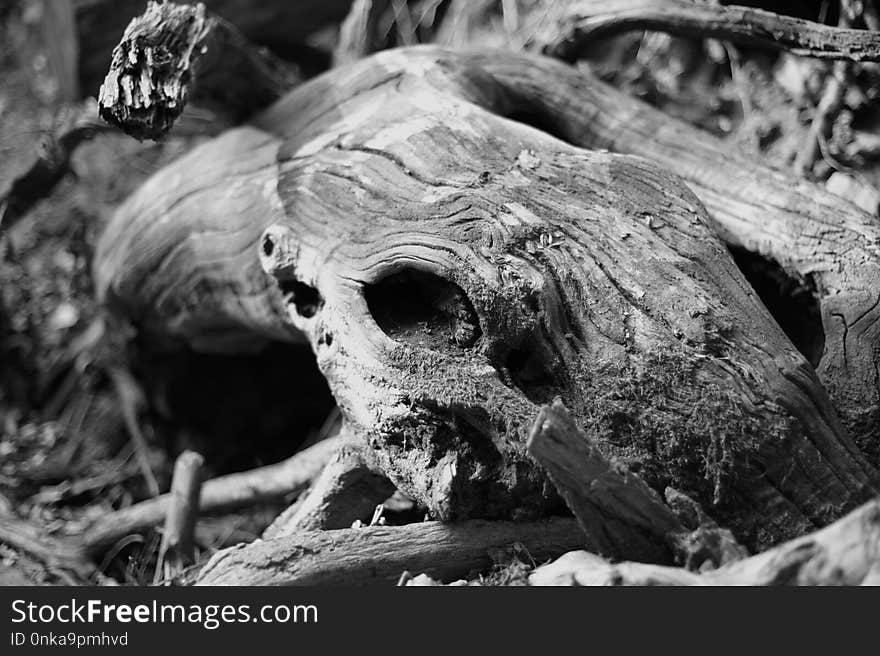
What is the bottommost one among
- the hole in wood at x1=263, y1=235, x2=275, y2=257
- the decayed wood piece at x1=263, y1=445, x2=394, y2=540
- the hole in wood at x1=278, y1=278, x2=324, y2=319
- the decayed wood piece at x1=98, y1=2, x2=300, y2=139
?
the decayed wood piece at x1=263, y1=445, x2=394, y2=540

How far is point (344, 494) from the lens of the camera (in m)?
2.99

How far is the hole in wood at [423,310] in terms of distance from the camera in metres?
2.77

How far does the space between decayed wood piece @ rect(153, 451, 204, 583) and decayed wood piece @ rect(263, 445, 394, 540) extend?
0.79 meters

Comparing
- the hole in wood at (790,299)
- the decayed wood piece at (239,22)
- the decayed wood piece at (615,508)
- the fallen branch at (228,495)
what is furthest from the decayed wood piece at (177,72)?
the hole in wood at (790,299)

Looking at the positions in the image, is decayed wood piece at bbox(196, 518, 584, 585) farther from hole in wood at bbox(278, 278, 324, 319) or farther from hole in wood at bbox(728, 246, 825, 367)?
hole in wood at bbox(728, 246, 825, 367)

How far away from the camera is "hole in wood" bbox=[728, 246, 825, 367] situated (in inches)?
121

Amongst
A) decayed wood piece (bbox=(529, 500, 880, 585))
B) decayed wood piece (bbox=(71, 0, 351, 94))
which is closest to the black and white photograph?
decayed wood piece (bbox=(529, 500, 880, 585))

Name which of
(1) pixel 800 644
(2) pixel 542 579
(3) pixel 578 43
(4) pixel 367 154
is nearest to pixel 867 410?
(1) pixel 800 644

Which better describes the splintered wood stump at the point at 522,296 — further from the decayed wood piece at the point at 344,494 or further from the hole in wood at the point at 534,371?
the decayed wood piece at the point at 344,494

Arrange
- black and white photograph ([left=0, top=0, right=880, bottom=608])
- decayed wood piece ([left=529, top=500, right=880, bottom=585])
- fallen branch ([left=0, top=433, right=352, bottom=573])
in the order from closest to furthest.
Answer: decayed wood piece ([left=529, top=500, right=880, bottom=585]), black and white photograph ([left=0, top=0, right=880, bottom=608]), fallen branch ([left=0, top=433, right=352, bottom=573])

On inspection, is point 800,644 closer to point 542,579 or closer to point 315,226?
point 542,579

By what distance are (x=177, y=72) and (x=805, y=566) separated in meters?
2.55

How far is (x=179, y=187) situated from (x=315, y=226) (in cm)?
104

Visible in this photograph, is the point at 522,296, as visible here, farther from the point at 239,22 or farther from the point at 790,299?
the point at 239,22
